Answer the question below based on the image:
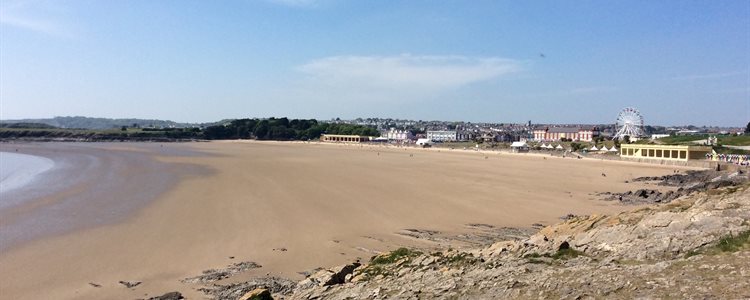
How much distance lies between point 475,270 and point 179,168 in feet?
125

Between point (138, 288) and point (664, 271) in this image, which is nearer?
point (664, 271)

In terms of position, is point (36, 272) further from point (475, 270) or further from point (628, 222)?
point (628, 222)

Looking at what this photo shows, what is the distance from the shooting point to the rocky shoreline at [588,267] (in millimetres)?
6430

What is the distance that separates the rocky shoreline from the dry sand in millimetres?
2281

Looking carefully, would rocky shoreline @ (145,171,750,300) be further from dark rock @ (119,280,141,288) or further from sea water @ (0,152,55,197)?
sea water @ (0,152,55,197)

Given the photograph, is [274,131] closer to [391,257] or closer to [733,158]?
[733,158]

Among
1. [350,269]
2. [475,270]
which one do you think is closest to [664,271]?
[475,270]

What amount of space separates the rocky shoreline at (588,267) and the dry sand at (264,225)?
2.28 metres

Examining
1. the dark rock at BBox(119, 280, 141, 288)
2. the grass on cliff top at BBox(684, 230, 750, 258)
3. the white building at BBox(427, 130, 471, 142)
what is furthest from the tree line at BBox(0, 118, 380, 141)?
the grass on cliff top at BBox(684, 230, 750, 258)

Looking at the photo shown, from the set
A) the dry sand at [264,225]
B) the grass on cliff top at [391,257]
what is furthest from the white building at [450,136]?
the grass on cliff top at [391,257]

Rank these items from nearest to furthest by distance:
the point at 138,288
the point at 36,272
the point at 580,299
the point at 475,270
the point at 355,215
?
1. the point at 580,299
2. the point at 475,270
3. the point at 138,288
4. the point at 36,272
5. the point at 355,215

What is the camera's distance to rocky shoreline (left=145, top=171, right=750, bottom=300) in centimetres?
643

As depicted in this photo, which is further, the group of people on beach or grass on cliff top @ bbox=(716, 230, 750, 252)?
the group of people on beach

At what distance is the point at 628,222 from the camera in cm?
990
